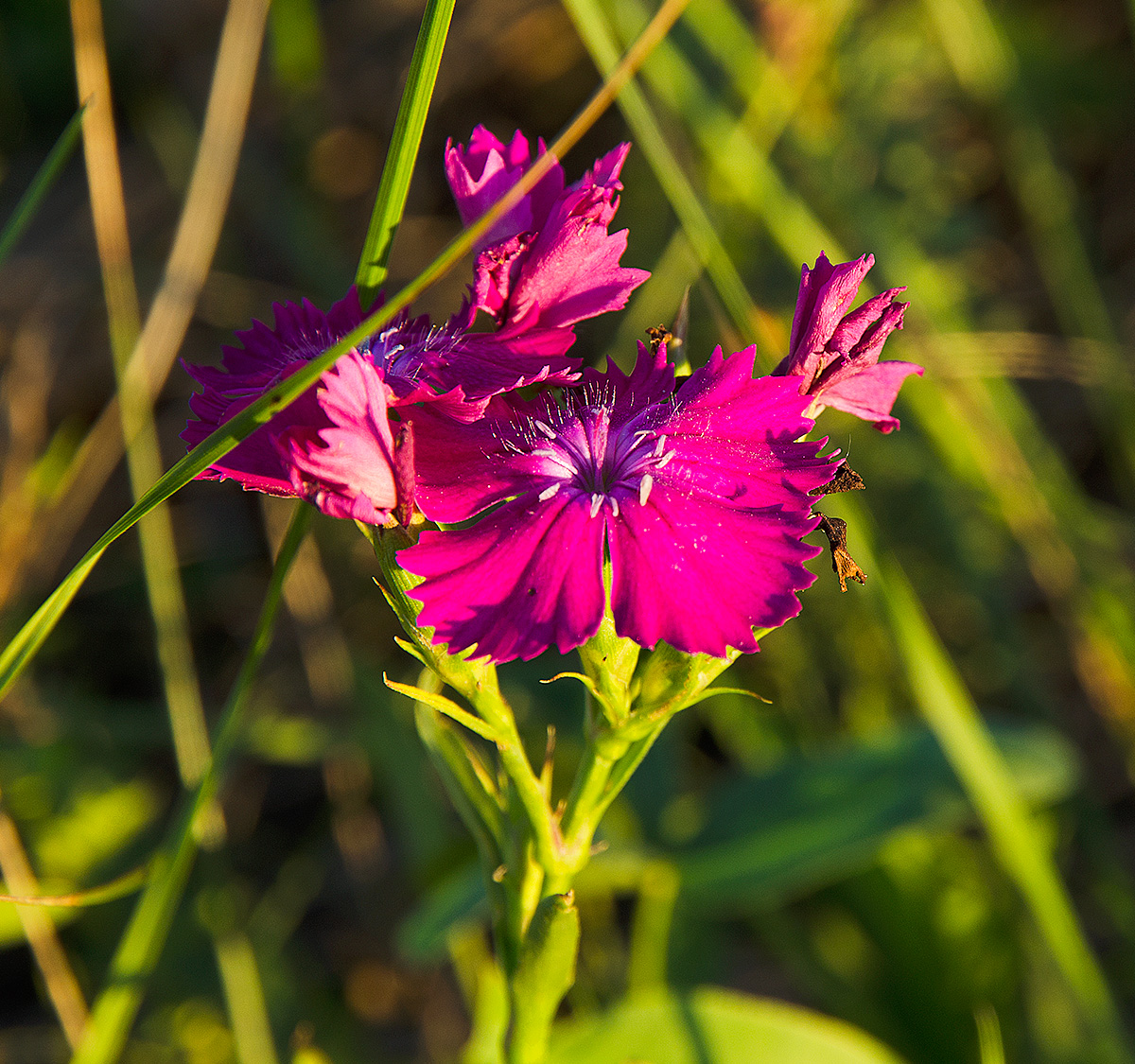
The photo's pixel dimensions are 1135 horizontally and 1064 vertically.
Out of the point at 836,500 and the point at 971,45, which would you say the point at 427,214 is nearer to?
the point at 971,45

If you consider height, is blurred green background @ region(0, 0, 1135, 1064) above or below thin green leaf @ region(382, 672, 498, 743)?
above

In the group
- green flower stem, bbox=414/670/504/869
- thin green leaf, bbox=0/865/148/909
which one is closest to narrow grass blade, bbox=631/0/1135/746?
green flower stem, bbox=414/670/504/869

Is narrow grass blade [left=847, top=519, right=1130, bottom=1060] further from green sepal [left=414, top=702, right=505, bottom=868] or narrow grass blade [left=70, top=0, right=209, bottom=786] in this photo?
narrow grass blade [left=70, top=0, right=209, bottom=786]

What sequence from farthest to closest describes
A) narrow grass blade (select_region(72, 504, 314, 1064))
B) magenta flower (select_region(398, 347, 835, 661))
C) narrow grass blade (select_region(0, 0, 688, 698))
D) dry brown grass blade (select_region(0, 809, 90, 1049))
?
dry brown grass blade (select_region(0, 809, 90, 1049)) → narrow grass blade (select_region(72, 504, 314, 1064)) → magenta flower (select_region(398, 347, 835, 661)) → narrow grass blade (select_region(0, 0, 688, 698))

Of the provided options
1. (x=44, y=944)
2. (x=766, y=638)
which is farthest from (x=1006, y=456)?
(x=44, y=944)

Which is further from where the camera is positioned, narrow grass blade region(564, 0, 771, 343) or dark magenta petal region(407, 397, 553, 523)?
narrow grass blade region(564, 0, 771, 343)

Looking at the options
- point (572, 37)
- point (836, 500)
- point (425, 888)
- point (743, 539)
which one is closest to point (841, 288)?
point (743, 539)

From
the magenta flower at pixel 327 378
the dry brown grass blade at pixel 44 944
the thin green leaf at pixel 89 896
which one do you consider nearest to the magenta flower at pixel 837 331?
the magenta flower at pixel 327 378

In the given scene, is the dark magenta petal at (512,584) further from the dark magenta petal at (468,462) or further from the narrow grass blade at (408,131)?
the narrow grass blade at (408,131)
